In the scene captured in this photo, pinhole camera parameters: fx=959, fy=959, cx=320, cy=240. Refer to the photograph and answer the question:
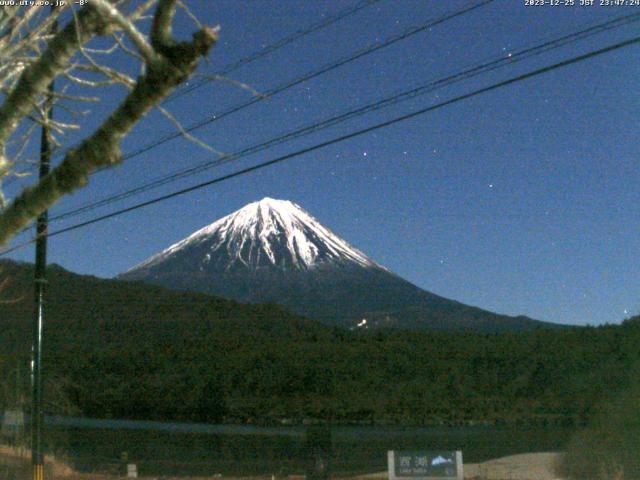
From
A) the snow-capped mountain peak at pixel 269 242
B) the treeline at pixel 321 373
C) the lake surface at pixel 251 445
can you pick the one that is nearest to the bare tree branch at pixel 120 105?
the lake surface at pixel 251 445

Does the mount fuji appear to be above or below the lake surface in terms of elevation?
above

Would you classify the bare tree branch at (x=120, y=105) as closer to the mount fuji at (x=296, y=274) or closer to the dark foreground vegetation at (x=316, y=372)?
the dark foreground vegetation at (x=316, y=372)

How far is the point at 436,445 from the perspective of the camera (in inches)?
1332

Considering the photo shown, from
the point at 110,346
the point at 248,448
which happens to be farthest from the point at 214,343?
the point at 248,448

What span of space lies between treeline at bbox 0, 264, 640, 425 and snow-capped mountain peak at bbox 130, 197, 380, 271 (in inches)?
3305

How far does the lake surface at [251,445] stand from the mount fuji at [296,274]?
209ft

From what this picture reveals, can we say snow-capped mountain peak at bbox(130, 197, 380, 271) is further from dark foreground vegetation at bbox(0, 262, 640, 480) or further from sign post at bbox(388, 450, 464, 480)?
sign post at bbox(388, 450, 464, 480)

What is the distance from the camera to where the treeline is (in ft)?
161

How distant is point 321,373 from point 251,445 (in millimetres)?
19195

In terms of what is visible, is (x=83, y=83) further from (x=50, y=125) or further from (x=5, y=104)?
(x=5, y=104)

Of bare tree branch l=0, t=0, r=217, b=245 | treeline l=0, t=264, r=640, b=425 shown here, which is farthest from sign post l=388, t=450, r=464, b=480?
treeline l=0, t=264, r=640, b=425

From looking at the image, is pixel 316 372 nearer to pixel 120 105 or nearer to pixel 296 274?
pixel 120 105

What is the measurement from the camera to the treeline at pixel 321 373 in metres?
49.0

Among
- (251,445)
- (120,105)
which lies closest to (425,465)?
(120,105)
